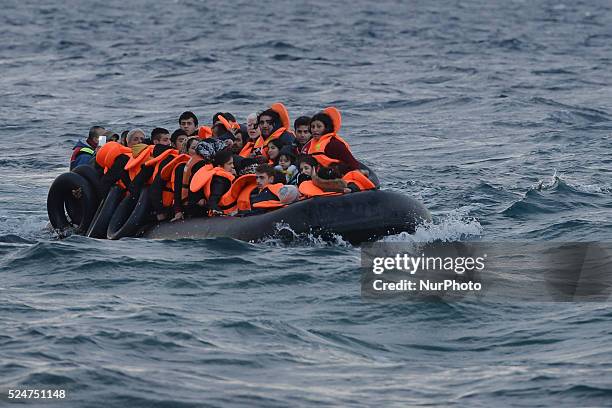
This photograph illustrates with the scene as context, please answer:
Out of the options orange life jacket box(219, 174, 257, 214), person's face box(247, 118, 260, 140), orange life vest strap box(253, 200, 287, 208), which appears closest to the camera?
orange life vest strap box(253, 200, 287, 208)

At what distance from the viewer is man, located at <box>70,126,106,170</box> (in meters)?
17.5

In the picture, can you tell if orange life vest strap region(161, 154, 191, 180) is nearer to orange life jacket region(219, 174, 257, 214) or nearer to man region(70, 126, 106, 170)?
orange life jacket region(219, 174, 257, 214)

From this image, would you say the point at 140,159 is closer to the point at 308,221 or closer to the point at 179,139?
the point at 179,139

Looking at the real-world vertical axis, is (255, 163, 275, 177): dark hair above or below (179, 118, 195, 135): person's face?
below

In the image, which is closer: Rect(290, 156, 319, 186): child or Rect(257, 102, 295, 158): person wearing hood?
Rect(290, 156, 319, 186): child

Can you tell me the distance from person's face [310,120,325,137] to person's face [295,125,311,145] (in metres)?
0.47

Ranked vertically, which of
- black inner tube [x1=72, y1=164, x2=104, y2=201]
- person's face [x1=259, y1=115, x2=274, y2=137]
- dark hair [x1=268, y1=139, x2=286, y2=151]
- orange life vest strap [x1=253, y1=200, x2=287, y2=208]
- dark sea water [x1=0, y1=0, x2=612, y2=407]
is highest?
person's face [x1=259, y1=115, x2=274, y2=137]

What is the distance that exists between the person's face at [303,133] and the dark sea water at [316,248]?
198cm

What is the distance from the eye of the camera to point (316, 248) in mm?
14148

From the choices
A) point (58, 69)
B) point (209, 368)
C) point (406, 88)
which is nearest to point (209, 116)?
point (406, 88)

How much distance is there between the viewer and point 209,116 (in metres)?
28.9

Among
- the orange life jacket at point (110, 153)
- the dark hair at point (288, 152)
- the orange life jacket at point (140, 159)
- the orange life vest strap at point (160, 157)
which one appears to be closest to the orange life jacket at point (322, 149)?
the dark hair at point (288, 152)

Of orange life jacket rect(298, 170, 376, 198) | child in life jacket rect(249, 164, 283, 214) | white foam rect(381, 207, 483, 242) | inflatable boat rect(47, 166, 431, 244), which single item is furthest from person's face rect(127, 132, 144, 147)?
white foam rect(381, 207, 483, 242)

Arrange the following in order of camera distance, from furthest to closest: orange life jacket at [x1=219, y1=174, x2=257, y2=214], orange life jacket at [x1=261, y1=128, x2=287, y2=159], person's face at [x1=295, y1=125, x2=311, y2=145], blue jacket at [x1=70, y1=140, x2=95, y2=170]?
blue jacket at [x1=70, y1=140, x2=95, y2=170], orange life jacket at [x1=261, y1=128, x2=287, y2=159], person's face at [x1=295, y1=125, x2=311, y2=145], orange life jacket at [x1=219, y1=174, x2=257, y2=214]
